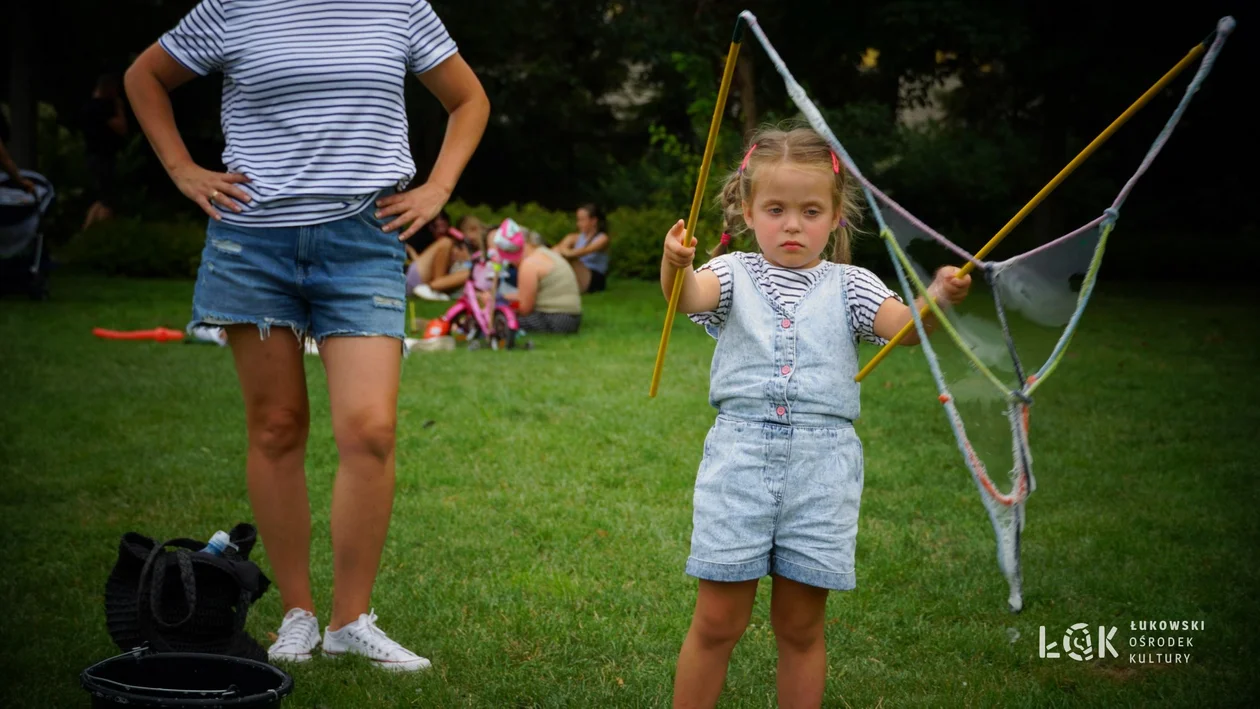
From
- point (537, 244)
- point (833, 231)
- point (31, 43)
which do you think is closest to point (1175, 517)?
point (833, 231)

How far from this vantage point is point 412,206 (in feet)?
10.7

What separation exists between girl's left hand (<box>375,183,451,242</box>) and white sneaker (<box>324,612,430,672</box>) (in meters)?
1.02

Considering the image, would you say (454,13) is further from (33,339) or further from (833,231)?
(833,231)

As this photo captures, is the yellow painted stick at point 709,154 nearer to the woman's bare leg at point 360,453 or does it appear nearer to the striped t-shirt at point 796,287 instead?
the striped t-shirt at point 796,287

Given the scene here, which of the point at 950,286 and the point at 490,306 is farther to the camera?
the point at 490,306

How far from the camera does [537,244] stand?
11.7m

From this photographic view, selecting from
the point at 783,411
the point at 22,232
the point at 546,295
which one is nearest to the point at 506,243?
the point at 546,295

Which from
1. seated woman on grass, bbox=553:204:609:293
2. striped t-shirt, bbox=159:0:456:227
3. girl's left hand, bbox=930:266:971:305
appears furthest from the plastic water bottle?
seated woman on grass, bbox=553:204:609:293

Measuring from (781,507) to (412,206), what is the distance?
1302 mm

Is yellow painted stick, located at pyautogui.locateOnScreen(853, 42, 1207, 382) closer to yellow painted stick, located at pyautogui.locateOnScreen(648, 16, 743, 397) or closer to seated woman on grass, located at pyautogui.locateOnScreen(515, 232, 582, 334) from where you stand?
yellow painted stick, located at pyautogui.locateOnScreen(648, 16, 743, 397)

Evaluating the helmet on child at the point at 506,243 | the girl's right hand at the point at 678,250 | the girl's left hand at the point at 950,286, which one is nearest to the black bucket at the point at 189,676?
the girl's right hand at the point at 678,250

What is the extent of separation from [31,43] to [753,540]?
59.7ft

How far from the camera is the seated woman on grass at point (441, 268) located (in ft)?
42.6

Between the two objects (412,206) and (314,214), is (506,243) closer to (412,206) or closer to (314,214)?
(412,206)
